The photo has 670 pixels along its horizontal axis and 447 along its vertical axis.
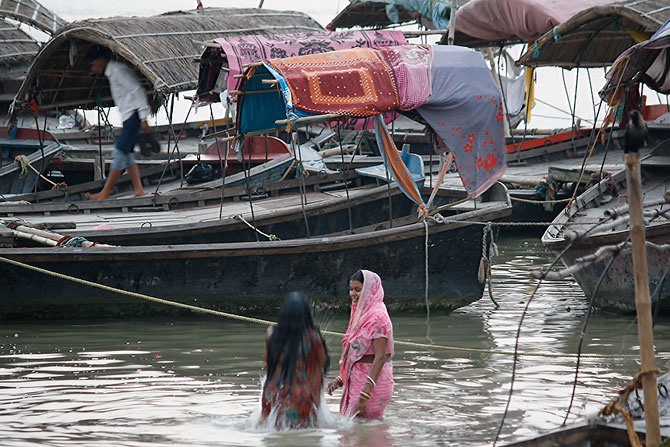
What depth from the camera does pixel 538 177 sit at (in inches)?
560

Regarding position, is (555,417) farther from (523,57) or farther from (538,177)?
(538,177)

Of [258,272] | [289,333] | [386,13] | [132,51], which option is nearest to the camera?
[289,333]

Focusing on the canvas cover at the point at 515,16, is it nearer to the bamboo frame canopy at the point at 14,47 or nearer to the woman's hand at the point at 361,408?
the bamboo frame canopy at the point at 14,47

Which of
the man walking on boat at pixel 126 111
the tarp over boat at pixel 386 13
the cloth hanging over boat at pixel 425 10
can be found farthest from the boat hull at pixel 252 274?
the tarp over boat at pixel 386 13

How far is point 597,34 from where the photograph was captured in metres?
13.1

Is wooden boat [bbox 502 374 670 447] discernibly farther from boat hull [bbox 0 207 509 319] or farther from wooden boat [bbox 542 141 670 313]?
boat hull [bbox 0 207 509 319]

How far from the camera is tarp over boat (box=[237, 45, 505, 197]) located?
27.8ft

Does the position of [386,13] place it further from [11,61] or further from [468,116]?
[468,116]

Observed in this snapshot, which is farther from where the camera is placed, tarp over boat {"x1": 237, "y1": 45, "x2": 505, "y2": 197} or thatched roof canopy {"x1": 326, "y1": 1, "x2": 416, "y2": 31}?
thatched roof canopy {"x1": 326, "y1": 1, "x2": 416, "y2": 31}

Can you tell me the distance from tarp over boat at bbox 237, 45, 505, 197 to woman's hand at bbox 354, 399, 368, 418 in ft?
12.4

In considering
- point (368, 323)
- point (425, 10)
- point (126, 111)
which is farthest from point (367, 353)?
point (425, 10)

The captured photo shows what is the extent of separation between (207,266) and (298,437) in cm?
416

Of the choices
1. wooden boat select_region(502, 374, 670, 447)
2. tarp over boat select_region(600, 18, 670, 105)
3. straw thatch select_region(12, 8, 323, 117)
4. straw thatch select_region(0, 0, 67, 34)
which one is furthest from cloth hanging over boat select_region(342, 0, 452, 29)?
wooden boat select_region(502, 374, 670, 447)

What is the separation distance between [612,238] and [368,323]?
12.1 ft
